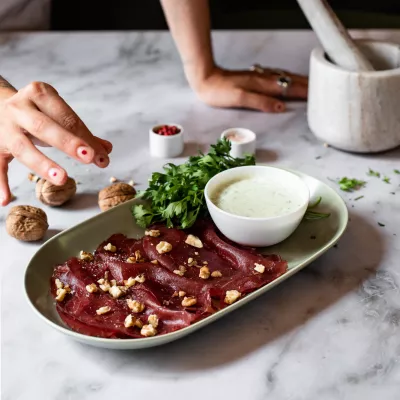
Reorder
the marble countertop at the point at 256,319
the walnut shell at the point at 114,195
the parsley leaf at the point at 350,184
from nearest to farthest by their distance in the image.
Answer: the marble countertop at the point at 256,319 → the walnut shell at the point at 114,195 → the parsley leaf at the point at 350,184

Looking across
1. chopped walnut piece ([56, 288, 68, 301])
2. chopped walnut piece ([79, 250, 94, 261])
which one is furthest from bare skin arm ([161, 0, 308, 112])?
chopped walnut piece ([56, 288, 68, 301])

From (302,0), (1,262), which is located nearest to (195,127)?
(302,0)

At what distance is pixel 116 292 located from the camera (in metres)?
1.03

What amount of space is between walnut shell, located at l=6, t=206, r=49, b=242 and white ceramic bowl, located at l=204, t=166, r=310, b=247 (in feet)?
0.99

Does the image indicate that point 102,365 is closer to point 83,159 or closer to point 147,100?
point 83,159

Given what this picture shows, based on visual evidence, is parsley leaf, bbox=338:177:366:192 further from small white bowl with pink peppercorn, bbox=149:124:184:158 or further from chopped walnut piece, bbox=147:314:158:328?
chopped walnut piece, bbox=147:314:158:328

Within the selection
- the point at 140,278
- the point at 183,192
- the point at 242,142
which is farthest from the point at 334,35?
the point at 140,278

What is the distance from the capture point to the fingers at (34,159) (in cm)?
100

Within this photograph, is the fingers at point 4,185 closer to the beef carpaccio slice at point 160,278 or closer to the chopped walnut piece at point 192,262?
the beef carpaccio slice at point 160,278

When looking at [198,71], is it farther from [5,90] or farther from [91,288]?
[91,288]

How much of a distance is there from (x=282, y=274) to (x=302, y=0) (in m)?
0.67

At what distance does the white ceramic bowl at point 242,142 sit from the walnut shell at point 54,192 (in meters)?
0.37

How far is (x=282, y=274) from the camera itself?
41.8 inches

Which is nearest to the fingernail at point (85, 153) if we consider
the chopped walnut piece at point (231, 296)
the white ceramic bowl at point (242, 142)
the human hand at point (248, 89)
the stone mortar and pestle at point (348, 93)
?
the chopped walnut piece at point (231, 296)
